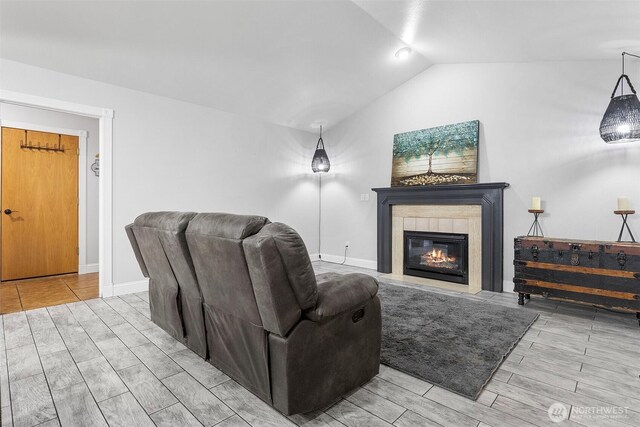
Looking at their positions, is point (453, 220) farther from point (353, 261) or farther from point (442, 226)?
point (353, 261)

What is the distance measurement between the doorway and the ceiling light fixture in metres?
4.89

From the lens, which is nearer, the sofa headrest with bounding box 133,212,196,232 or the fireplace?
the sofa headrest with bounding box 133,212,196,232

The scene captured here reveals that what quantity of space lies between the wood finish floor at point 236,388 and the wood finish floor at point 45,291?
86 cm

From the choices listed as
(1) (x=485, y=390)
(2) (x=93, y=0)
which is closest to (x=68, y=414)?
(1) (x=485, y=390)

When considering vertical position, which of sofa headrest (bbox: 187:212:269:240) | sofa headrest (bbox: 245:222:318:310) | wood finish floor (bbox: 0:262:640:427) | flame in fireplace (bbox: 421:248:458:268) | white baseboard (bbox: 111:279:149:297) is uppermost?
sofa headrest (bbox: 187:212:269:240)

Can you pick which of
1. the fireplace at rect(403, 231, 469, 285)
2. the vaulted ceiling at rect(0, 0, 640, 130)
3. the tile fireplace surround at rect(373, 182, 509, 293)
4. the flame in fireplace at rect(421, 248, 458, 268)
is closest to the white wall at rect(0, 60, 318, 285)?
the vaulted ceiling at rect(0, 0, 640, 130)

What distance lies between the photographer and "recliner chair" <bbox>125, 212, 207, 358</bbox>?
2.07m

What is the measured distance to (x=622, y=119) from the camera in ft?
9.89

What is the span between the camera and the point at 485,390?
6.09ft

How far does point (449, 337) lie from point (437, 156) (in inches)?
109

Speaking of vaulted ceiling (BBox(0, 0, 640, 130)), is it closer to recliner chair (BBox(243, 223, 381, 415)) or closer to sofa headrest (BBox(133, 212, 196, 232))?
sofa headrest (BBox(133, 212, 196, 232))

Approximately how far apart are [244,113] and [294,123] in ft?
3.26

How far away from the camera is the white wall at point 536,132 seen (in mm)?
3393

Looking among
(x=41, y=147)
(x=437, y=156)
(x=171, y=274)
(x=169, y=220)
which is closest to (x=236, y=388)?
(x=171, y=274)
